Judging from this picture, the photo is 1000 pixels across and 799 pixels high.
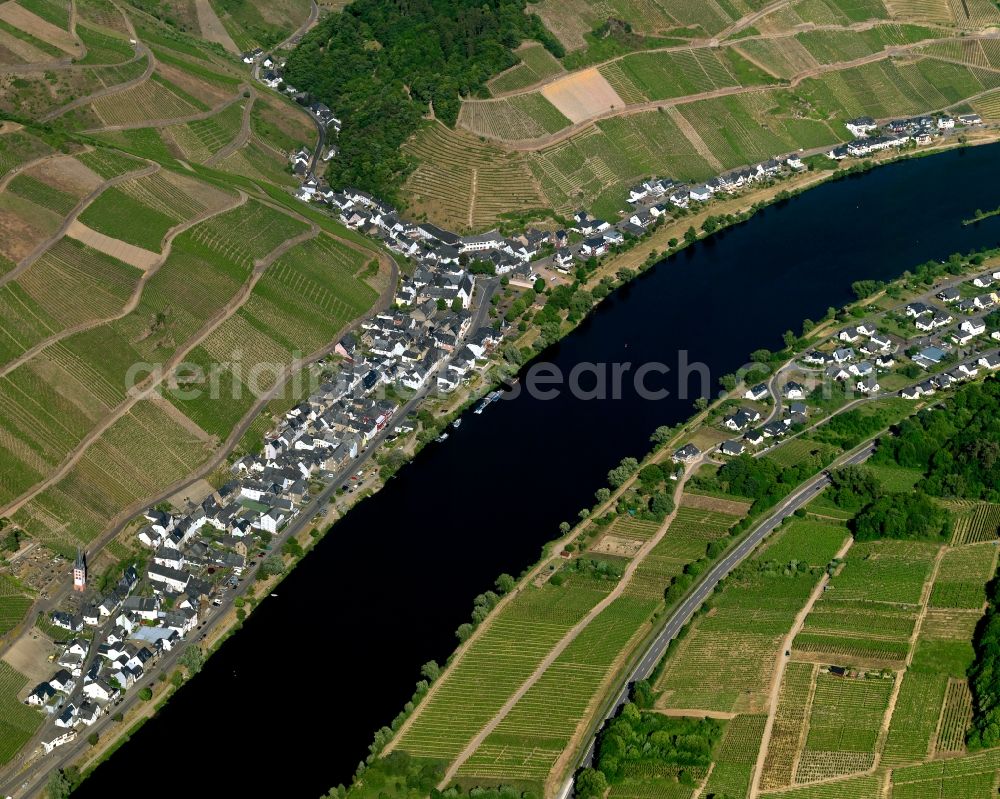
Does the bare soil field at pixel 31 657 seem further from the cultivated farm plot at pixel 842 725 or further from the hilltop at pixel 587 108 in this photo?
the hilltop at pixel 587 108

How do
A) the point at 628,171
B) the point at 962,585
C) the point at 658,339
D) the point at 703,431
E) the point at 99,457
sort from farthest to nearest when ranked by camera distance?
the point at 628,171
the point at 658,339
the point at 703,431
the point at 99,457
the point at 962,585

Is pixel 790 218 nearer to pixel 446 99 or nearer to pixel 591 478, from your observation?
pixel 446 99

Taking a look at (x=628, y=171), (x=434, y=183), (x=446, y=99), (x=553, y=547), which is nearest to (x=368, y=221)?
(x=434, y=183)

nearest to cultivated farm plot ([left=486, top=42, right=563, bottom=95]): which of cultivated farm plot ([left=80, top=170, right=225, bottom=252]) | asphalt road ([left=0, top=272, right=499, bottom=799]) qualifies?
cultivated farm plot ([left=80, top=170, right=225, bottom=252])

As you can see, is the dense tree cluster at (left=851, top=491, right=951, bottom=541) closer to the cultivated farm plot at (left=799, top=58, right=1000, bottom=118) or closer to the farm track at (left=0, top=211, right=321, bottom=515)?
the farm track at (left=0, top=211, right=321, bottom=515)

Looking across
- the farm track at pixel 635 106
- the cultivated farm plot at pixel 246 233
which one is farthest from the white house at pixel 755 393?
the farm track at pixel 635 106

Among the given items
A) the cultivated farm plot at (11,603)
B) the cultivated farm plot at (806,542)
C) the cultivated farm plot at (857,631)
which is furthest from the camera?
the cultivated farm plot at (806,542)
